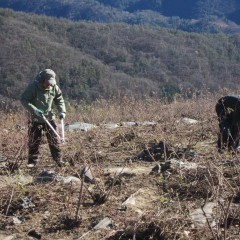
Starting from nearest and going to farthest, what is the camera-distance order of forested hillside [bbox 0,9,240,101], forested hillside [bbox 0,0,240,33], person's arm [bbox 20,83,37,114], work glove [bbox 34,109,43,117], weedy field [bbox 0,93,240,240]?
1. weedy field [bbox 0,93,240,240]
2. work glove [bbox 34,109,43,117]
3. person's arm [bbox 20,83,37,114]
4. forested hillside [bbox 0,9,240,101]
5. forested hillside [bbox 0,0,240,33]

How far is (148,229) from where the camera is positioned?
12.5ft

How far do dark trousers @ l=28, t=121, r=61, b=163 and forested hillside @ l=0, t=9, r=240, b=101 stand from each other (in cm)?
3705

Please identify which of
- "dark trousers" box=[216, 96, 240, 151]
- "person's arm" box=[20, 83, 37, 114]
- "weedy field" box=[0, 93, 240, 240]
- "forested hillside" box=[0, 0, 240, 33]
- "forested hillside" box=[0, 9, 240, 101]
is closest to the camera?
"weedy field" box=[0, 93, 240, 240]

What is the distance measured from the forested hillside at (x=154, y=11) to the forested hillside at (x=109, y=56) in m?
54.2

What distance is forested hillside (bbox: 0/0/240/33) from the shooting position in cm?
13612

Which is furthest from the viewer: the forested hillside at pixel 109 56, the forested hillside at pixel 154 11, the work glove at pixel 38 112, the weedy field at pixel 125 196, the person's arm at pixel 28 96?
the forested hillside at pixel 154 11

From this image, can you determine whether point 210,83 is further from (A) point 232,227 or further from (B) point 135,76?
(A) point 232,227

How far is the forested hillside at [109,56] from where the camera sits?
51.2m

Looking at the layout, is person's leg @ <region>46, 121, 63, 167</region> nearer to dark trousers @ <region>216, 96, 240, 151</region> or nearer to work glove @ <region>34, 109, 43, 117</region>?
work glove @ <region>34, 109, 43, 117</region>

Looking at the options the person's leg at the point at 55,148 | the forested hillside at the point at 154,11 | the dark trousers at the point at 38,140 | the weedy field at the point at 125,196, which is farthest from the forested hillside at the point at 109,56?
the forested hillside at the point at 154,11

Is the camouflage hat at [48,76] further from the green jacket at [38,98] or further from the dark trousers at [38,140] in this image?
the dark trousers at [38,140]

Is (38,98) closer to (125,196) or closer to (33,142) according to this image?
(33,142)

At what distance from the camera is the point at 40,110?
20.8ft

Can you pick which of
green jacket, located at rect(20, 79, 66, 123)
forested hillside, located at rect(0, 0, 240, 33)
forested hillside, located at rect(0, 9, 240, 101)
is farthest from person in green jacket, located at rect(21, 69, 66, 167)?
forested hillside, located at rect(0, 0, 240, 33)
